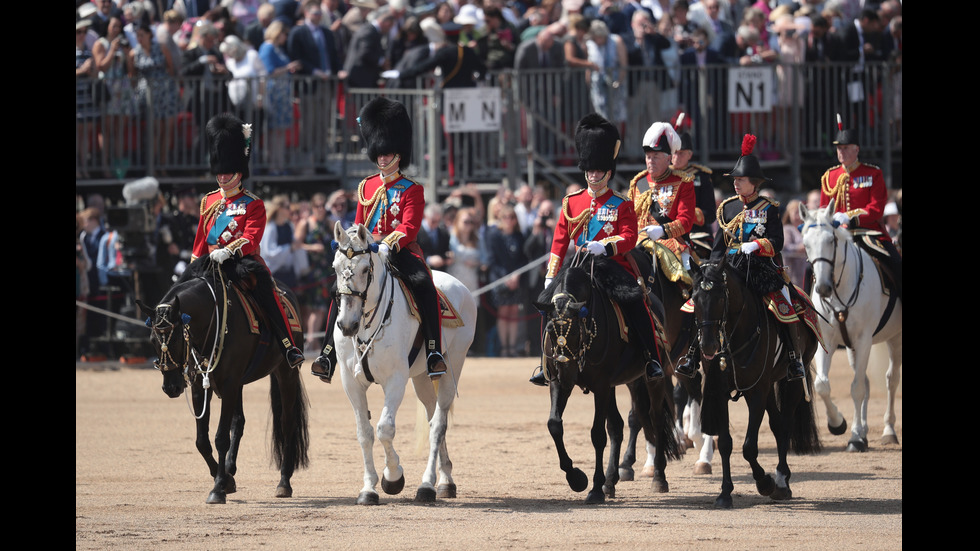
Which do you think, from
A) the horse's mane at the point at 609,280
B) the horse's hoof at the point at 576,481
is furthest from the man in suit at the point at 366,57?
the horse's hoof at the point at 576,481

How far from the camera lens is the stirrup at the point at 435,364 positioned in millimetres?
10992

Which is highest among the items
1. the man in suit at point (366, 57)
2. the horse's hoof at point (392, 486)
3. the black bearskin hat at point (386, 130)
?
the man in suit at point (366, 57)

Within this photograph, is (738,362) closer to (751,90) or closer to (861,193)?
(861,193)

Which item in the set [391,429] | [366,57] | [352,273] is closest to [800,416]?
[391,429]

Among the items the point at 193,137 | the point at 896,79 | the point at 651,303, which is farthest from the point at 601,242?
the point at 896,79

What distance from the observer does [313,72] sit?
21281 millimetres

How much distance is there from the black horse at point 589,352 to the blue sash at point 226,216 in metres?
2.36

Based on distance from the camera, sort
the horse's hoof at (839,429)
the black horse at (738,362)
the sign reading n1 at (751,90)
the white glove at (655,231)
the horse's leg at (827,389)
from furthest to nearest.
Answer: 1. the sign reading n1 at (751,90)
2. the horse's hoof at (839,429)
3. the horse's leg at (827,389)
4. the white glove at (655,231)
5. the black horse at (738,362)

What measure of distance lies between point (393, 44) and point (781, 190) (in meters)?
5.93

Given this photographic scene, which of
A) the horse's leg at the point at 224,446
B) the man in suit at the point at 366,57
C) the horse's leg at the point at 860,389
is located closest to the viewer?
the horse's leg at the point at 224,446

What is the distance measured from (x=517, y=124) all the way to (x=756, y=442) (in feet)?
35.7

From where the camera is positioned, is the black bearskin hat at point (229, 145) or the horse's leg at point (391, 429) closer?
the horse's leg at point (391, 429)

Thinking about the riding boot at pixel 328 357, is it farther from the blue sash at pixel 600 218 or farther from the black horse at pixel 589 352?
the blue sash at pixel 600 218

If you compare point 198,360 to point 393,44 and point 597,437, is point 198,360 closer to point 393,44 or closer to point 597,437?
point 597,437
